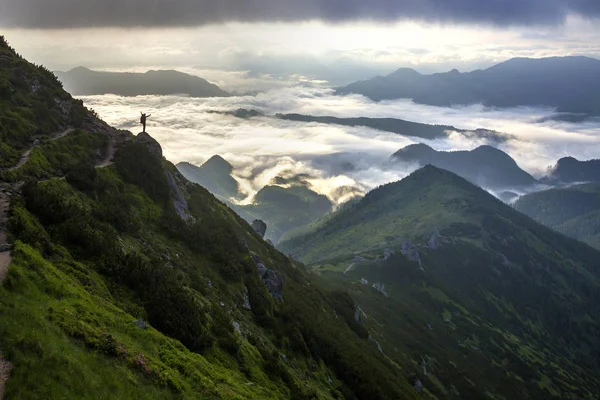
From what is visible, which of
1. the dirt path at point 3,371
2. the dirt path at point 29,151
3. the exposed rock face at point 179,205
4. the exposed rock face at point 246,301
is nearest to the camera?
the dirt path at point 3,371

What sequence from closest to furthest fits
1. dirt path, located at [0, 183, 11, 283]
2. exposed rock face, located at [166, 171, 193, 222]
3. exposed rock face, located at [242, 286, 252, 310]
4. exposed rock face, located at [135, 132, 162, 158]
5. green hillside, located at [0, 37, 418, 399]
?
green hillside, located at [0, 37, 418, 399], dirt path, located at [0, 183, 11, 283], exposed rock face, located at [242, 286, 252, 310], exposed rock face, located at [166, 171, 193, 222], exposed rock face, located at [135, 132, 162, 158]

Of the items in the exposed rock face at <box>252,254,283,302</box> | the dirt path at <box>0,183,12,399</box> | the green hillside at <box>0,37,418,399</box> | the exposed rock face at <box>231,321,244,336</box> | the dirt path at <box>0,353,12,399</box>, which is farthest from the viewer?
the exposed rock face at <box>252,254,283,302</box>

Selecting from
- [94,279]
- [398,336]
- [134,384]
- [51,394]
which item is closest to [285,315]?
[94,279]

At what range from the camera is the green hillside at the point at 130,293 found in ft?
80.7

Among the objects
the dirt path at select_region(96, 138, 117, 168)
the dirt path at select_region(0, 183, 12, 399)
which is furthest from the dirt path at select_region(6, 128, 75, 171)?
the dirt path at select_region(0, 183, 12, 399)

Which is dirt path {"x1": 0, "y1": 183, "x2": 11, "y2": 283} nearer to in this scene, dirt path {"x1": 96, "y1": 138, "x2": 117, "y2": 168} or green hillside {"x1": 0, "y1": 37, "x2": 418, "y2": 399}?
green hillside {"x1": 0, "y1": 37, "x2": 418, "y2": 399}

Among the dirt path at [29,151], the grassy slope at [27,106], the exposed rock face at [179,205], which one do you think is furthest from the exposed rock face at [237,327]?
the grassy slope at [27,106]

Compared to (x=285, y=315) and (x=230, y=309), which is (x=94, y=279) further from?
(x=285, y=315)

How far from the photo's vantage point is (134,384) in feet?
82.6

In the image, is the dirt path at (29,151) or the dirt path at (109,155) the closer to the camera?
the dirt path at (29,151)

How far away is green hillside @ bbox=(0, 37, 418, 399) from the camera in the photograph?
24.6 m

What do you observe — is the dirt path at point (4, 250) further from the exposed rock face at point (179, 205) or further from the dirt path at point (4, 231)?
the exposed rock face at point (179, 205)

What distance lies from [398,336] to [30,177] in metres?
171

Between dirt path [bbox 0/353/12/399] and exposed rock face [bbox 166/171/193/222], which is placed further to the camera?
exposed rock face [bbox 166/171/193/222]
